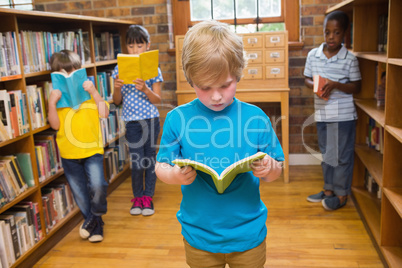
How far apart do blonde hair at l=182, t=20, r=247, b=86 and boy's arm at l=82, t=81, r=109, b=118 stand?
1.45 m

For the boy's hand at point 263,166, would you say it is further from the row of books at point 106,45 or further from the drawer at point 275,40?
the row of books at point 106,45

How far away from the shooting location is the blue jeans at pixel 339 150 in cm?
277

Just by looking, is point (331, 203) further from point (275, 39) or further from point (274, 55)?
point (275, 39)

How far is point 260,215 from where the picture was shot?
4.06 ft

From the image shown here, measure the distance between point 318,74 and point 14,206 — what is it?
7.00ft

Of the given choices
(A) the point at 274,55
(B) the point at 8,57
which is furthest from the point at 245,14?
(B) the point at 8,57

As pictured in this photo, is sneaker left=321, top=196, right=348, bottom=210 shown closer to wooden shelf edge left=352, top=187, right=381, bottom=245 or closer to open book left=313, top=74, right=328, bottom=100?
wooden shelf edge left=352, top=187, right=381, bottom=245

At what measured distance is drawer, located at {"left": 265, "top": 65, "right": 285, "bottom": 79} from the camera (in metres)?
3.28

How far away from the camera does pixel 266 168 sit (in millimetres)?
1116

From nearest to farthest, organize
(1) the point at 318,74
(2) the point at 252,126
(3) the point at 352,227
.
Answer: (2) the point at 252,126, (3) the point at 352,227, (1) the point at 318,74

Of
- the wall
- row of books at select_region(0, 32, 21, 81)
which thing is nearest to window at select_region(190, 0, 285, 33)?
the wall

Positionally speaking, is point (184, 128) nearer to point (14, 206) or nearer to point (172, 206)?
point (14, 206)

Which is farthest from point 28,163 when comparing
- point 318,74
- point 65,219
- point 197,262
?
point 318,74

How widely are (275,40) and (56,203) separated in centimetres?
207
